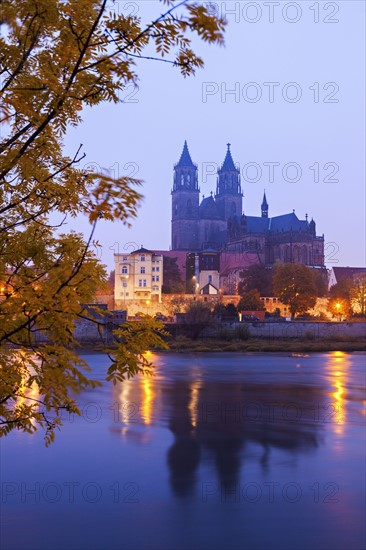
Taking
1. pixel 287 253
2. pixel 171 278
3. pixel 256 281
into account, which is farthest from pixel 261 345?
pixel 287 253

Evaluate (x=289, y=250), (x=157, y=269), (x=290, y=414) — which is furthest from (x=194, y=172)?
(x=290, y=414)

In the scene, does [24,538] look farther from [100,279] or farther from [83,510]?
[100,279]

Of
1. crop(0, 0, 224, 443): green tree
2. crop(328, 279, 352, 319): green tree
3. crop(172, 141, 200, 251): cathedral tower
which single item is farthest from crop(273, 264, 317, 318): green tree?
crop(172, 141, 200, 251): cathedral tower

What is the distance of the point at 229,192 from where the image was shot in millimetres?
163875

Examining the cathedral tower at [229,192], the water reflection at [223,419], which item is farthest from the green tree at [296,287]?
the cathedral tower at [229,192]

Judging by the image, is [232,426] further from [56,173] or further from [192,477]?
[56,173]

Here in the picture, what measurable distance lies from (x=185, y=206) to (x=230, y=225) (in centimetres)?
2526

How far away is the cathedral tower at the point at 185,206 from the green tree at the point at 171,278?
45.8 m

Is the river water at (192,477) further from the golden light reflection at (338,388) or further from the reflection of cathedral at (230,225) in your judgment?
the reflection of cathedral at (230,225)

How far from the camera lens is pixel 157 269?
9244 cm

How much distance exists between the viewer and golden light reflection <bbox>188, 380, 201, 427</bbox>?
22645mm

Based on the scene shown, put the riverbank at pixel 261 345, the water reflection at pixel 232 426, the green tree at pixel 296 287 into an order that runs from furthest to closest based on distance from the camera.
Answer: the green tree at pixel 296 287, the riverbank at pixel 261 345, the water reflection at pixel 232 426

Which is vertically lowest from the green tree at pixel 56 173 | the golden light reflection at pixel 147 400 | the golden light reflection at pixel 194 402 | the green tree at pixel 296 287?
the golden light reflection at pixel 147 400

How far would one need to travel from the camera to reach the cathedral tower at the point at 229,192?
163 meters
